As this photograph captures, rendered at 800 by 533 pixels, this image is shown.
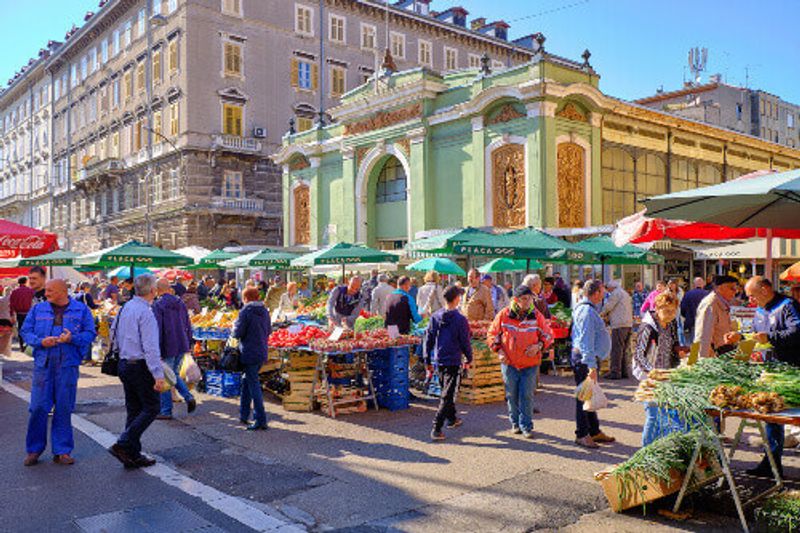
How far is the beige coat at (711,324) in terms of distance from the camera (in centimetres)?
757

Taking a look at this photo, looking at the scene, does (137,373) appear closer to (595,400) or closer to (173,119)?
(595,400)

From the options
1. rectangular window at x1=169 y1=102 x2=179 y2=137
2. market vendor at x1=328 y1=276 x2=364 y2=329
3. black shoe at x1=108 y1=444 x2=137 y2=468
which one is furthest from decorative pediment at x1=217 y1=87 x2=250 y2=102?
black shoe at x1=108 y1=444 x2=137 y2=468

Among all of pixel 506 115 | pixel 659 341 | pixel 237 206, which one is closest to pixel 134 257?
pixel 659 341

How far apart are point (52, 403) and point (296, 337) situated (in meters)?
3.67

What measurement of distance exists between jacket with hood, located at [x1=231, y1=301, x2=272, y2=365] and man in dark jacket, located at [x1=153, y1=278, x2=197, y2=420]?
1.16 m

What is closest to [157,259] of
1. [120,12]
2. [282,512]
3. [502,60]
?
[282,512]

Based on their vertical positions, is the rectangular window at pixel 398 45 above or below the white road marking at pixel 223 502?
above

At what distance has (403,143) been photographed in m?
26.2

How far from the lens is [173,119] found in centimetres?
3734

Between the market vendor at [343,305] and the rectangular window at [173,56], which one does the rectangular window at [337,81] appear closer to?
the rectangular window at [173,56]

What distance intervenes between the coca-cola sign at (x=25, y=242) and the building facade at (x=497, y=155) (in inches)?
553

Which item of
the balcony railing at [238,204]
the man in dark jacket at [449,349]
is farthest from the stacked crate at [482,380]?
the balcony railing at [238,204]

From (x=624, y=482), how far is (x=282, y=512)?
9.49 ft

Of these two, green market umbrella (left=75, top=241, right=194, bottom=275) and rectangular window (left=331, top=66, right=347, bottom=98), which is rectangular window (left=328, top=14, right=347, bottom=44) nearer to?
rectangular window (left=331, top=66, right=347, bottom=98)
